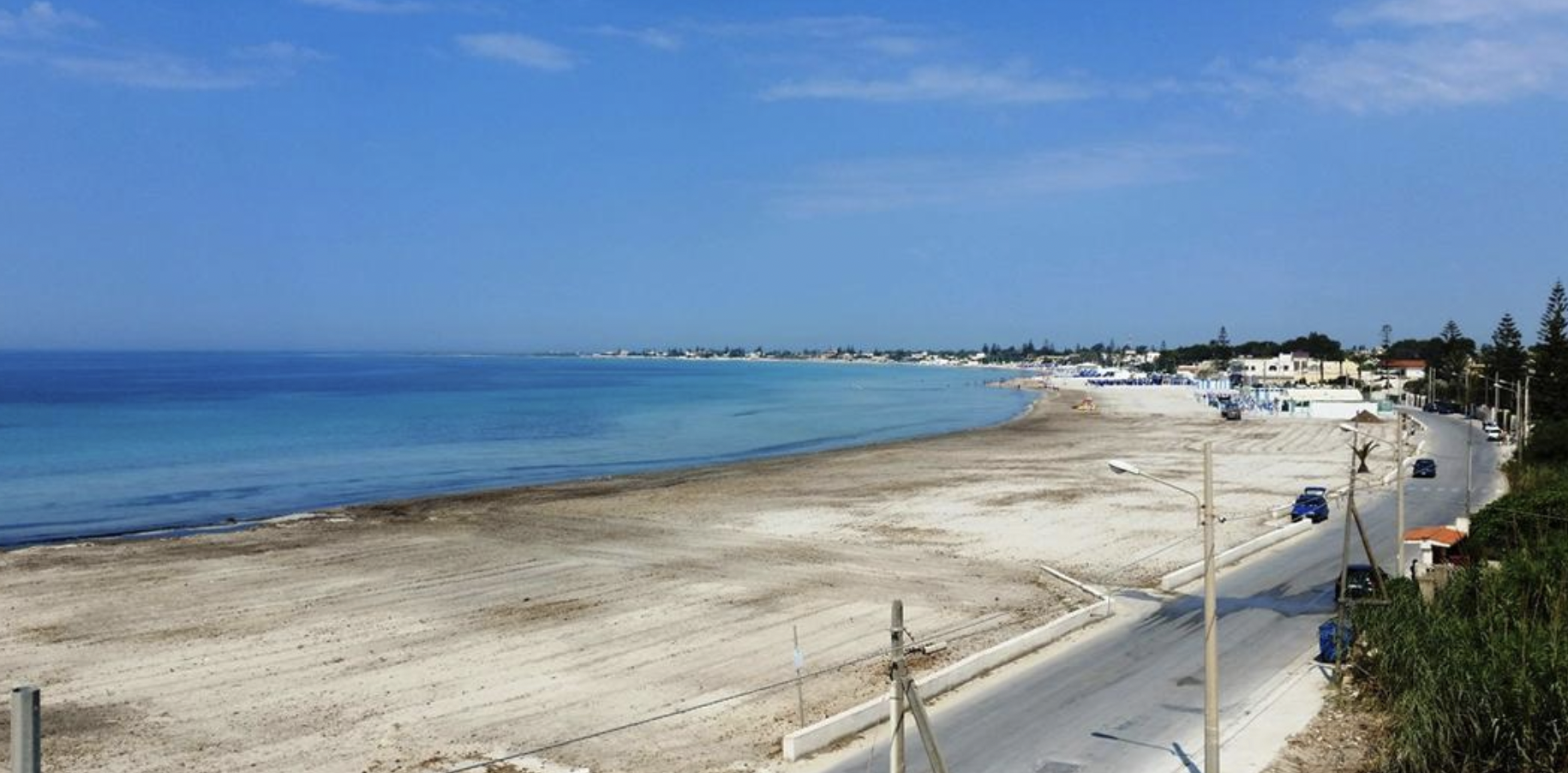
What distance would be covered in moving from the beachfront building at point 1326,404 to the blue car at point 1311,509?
70014 mm

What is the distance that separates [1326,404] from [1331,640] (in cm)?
10085

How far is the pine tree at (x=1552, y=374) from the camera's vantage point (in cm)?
8125

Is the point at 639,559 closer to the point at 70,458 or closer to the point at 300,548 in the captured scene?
Result: the point at 300,548

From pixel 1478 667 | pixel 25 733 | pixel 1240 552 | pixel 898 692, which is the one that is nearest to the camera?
pixel 25 733

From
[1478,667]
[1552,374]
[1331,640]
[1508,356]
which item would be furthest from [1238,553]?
[1508,356]

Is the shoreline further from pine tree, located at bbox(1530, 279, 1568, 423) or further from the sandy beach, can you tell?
pine tree, located at bbox(1530, 279, 1568, 423)

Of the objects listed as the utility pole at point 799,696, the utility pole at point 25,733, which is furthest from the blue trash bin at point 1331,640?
the utility pole at point 25,733

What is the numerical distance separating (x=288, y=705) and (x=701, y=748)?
8620mm

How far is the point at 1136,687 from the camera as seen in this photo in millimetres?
20656

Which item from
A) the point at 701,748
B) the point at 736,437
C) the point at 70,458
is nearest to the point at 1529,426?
the point at 736,437

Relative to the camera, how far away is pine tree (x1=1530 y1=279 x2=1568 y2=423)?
81250 mm

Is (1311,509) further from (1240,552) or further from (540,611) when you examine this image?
(540,611)

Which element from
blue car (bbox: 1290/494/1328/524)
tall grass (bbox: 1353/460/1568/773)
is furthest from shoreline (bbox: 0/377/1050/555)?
tall grass (bbox: 1353/460/1568/773)

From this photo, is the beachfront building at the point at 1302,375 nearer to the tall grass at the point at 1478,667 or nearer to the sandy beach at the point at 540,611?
the sandy beach at the point at 540,611
